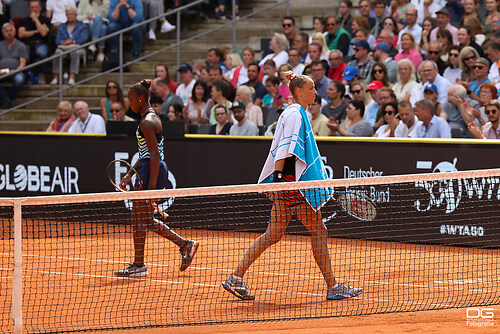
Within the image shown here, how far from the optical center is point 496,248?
32.3ft

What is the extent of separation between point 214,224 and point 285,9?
850 cm

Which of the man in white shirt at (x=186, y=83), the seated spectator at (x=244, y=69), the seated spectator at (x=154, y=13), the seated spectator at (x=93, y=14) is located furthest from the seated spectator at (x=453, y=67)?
the seated spectator at (x=93, y=14)

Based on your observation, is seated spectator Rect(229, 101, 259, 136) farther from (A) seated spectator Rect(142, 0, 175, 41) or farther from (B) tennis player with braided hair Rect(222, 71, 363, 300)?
(A) seated spectator Rect(142, 0, 175, 41)

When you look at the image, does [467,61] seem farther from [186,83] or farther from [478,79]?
[186,83]

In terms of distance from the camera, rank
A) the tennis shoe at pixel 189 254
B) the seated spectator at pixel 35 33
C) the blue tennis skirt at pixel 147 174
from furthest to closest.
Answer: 1. the seated spectator at pixel 35 33
2. the tennis shoe at pixel 189 254
3. the blue tennis skirt at pixel 147 174

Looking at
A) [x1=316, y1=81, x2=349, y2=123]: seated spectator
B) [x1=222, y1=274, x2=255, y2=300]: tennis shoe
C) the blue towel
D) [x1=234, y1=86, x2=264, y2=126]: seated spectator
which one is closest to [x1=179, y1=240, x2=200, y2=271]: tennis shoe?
[x1=222, y1=274, x2=255, y2=300]: tennis shoe

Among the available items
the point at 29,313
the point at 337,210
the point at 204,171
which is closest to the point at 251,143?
the point at 204,171

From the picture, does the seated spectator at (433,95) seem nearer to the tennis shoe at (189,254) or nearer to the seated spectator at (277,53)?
the seated spectator at (277,53)

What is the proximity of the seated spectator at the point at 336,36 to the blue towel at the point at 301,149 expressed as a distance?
26.7ft

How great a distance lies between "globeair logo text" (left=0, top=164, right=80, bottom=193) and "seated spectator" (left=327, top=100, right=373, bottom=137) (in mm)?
4030

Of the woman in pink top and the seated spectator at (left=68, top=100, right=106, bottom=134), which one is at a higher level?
the woman in pink top

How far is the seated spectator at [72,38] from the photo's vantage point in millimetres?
17547

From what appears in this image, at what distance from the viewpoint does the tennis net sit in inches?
268

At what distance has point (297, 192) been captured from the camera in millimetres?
7254
